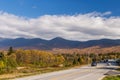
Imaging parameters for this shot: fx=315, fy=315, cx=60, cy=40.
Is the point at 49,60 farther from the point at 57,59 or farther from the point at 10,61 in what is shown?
the point at 10,61

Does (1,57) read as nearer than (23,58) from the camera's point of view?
Yes

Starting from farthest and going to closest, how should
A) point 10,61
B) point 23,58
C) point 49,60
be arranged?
point 49,60 → point 23,58 → point 10,61

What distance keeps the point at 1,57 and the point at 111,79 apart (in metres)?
81.3

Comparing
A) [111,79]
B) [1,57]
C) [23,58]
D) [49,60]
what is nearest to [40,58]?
[49,60]

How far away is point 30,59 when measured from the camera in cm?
18938

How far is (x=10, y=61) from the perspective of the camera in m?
114

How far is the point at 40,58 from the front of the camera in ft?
656

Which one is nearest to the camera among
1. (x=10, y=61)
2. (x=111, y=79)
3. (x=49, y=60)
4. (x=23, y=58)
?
(x=111, y=79)

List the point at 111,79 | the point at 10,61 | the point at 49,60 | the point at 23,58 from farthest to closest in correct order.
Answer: the point at 49,60
the point at 23,58
the point at 10,61
the point at 111,79

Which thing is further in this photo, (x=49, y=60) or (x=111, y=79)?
(x=49, y=60)

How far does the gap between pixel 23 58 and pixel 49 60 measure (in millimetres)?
22096

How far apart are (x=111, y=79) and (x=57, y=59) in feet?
521

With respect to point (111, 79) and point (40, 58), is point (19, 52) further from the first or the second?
point (111, 79)

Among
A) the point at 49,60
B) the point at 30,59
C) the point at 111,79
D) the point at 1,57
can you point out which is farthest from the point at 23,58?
the point at 111,79
